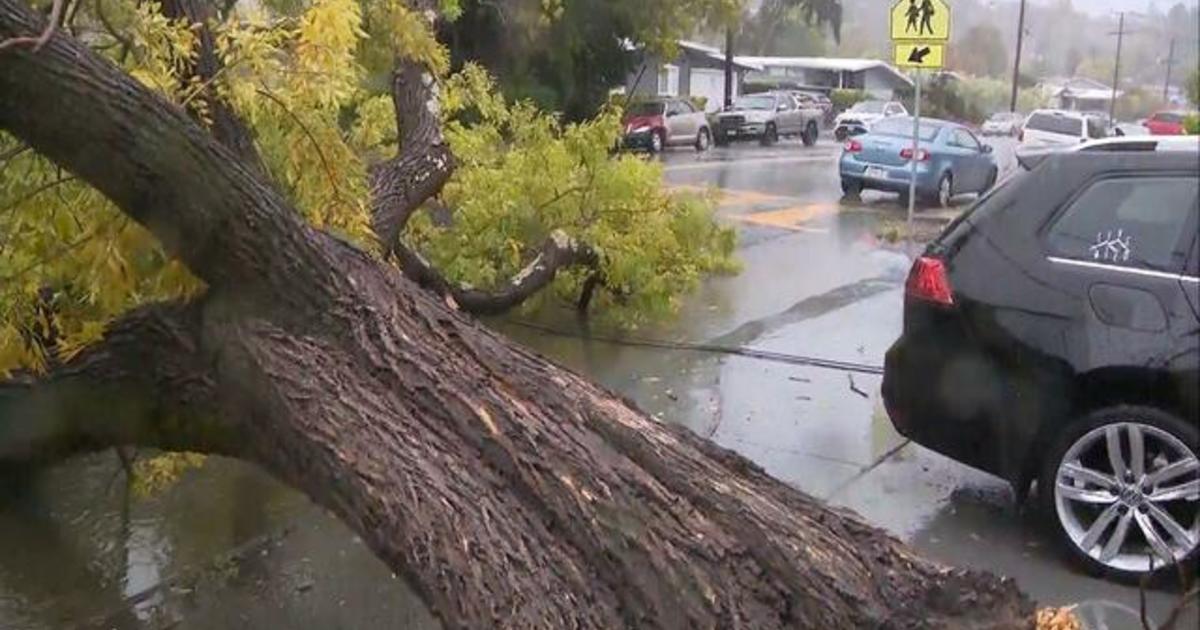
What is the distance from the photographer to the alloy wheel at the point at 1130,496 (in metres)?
4.45

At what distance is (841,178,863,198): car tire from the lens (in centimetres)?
2136

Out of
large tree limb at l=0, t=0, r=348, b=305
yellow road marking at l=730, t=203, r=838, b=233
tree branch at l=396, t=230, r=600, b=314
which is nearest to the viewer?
large tree limb at l=0, t=0, r=348, b=305

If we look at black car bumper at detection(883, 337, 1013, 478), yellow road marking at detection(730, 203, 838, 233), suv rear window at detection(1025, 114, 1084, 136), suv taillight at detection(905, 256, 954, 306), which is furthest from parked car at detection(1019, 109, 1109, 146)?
yellow road marking at detection(730, 203, 838, 233)

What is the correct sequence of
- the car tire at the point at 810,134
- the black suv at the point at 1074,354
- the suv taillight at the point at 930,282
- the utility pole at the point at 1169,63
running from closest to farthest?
the utility pole at the point at 1169,63
the black suv at the point at 1074,354
the suv taillight at the point at 930,282
the car tire at the point at 810,134

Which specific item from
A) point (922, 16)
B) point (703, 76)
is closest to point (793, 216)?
point (922, 16)

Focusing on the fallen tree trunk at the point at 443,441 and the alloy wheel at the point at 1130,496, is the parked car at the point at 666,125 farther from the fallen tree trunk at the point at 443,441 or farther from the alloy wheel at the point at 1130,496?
the fallen tree trunk at the point at 443,441

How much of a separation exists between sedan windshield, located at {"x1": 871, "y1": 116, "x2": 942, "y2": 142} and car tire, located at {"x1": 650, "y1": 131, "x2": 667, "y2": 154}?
934 cm

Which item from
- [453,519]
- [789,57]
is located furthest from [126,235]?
[789,57]

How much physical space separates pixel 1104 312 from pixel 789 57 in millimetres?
41346

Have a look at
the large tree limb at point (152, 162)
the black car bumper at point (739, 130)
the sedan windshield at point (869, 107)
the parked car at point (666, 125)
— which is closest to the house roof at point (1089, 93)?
the large tree limb at point (152, 162)

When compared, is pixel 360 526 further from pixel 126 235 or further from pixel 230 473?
pixel 230 473

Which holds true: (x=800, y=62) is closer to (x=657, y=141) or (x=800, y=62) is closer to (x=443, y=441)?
(x=657, y=141)

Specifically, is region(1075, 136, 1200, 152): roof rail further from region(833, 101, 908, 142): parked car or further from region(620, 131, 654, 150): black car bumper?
region(833, 101, 908, 142): parked car

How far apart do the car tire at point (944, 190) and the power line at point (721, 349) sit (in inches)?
418
